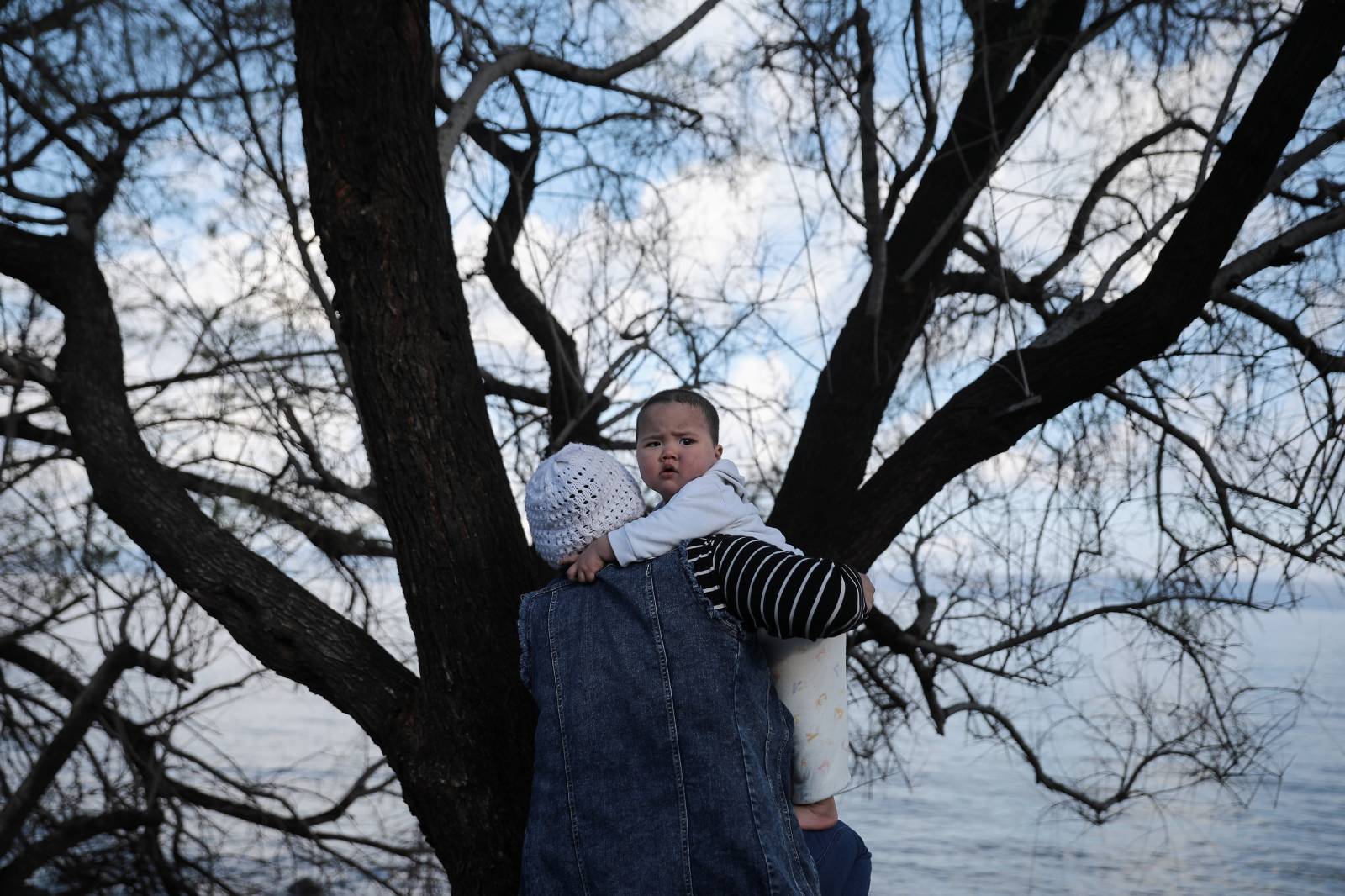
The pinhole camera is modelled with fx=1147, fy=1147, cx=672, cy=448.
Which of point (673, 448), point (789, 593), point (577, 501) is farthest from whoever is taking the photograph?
point (673, 448)

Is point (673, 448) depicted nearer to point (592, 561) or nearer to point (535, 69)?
point (592, 561)

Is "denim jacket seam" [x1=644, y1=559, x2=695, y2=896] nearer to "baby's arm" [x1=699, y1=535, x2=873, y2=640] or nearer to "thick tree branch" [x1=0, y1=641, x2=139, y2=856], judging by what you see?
"baby's arm" [x1=699, y1=535, x2=873, y2=640]

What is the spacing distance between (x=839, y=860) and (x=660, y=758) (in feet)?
1.33

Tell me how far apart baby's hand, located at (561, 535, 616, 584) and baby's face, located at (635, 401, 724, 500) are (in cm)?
20

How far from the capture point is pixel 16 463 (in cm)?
423

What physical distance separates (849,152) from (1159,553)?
5.27ft

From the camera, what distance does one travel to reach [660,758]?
5.14 feet

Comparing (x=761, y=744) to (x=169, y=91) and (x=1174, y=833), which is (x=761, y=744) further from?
(x=1174, y=833)

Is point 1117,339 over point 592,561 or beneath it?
over

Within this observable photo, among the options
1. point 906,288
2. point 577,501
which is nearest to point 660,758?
point 577,501

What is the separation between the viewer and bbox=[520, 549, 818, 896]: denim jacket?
1528mm

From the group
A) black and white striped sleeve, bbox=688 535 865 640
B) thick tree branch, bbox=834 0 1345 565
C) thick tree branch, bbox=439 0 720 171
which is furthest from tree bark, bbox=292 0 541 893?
thick tree branch, bbox=834 0 1345 565

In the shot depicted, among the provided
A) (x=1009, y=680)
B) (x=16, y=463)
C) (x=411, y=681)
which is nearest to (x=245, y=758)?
(x=16, y=463)

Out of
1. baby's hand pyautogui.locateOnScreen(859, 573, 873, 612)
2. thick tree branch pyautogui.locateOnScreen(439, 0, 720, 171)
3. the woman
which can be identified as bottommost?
the woman
